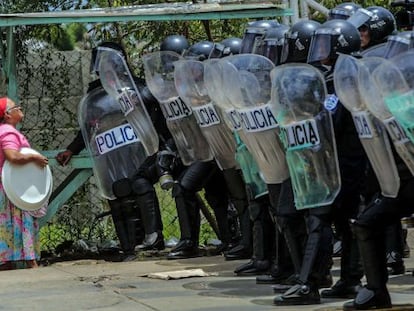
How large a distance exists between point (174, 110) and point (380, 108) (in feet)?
11.6

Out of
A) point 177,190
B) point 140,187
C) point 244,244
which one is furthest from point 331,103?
point 140,187

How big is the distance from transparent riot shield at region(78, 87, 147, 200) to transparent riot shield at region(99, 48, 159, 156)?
0.76ft

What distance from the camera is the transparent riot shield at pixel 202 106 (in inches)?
340

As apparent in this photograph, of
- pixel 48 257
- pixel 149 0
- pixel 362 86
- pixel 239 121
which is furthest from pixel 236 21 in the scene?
pixel 362 86

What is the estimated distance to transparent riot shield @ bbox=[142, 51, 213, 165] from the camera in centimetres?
930

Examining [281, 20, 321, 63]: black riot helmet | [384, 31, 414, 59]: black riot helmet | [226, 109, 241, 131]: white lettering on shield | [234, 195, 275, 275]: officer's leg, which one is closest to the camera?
[384, 31, 414, 59]: black riot helmet

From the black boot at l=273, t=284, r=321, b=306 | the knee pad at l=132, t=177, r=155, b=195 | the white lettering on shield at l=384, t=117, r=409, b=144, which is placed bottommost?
the black boot at l=273, t=284, r=321, b=306

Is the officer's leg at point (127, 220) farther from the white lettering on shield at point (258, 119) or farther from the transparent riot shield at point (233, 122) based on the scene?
the white lettering on shield at point (258, 119)

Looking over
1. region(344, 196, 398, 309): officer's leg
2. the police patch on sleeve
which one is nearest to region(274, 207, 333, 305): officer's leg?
region(344, 196, 398, 309): officer's leg

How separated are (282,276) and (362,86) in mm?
2237

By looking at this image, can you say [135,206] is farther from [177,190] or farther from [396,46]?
[396,46]

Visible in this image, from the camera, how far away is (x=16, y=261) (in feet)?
33.2

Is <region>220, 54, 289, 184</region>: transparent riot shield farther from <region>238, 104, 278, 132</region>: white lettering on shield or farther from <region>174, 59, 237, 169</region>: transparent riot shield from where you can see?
<region>174, 59, 237, 169</region>: transparent riot shield

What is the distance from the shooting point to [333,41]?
7.07 metres
